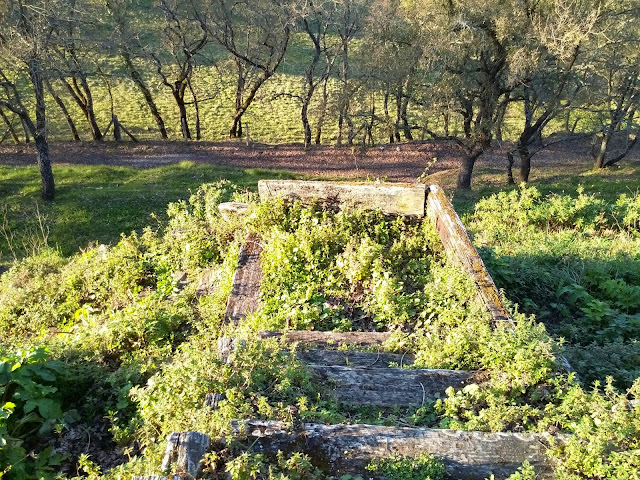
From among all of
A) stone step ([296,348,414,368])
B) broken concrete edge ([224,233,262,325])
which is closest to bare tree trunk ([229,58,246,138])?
broken concrete edge ([224,233,262,325])

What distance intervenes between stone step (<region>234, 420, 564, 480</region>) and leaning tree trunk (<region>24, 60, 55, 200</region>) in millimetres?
16451

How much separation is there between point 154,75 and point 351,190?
2994 centimetres

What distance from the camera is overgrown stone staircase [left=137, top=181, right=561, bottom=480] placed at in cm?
325

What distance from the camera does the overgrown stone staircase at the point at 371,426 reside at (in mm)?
3250

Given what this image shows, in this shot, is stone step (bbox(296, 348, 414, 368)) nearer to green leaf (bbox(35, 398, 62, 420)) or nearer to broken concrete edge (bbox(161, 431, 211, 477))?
broken concrete edge (bbox(161, 431, 211, 477))

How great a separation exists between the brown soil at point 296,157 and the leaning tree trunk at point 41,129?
604cm

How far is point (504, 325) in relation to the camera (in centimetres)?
464

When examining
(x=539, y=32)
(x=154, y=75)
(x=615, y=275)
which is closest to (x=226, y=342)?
(x=615, y=275)

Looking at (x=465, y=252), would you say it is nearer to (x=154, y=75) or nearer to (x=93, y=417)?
(x=93, y=417)

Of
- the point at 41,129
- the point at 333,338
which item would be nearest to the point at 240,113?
the point at 41,129

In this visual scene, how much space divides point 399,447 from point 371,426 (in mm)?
220

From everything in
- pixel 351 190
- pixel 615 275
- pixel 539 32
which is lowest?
pixel 615 275

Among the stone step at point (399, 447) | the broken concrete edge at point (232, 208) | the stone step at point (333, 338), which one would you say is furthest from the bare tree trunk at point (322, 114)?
the stone step at point (399, 447)

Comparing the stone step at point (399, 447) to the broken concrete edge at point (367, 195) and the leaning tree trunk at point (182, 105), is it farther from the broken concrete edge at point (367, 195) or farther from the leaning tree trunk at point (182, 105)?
the leaning tree trunk at point (182, 105)
